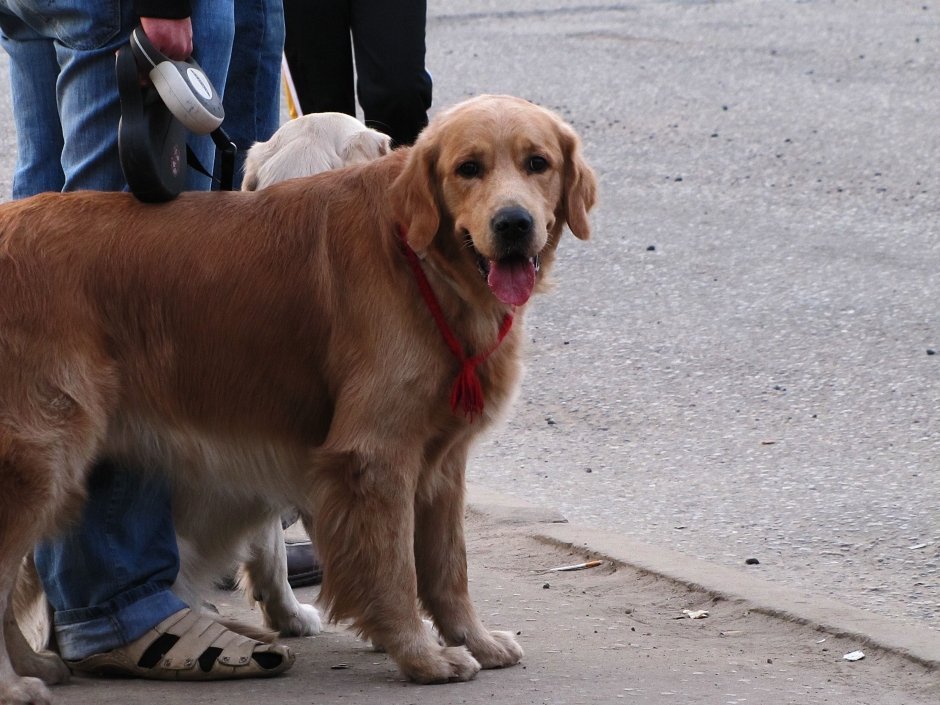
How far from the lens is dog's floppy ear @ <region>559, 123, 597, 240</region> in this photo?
3699 millimetres

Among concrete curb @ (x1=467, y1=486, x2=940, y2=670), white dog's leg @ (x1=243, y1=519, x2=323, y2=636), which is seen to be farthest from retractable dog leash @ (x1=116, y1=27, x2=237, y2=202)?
concrete curb @ (x1=467, y1=486, x2=940, y2=670)

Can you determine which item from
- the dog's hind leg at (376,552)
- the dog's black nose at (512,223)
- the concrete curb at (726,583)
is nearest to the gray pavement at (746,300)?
the concrete curb at (726,583)

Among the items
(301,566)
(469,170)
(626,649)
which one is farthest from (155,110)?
(626,649)

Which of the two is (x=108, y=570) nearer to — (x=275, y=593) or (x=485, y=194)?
(x=275, y=593)

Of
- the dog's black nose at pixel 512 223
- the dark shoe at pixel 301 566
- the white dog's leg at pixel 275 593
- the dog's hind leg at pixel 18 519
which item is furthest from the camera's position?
the dark shoe at pixel 301 566

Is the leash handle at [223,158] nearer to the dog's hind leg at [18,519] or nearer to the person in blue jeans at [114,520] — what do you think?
the person in blue jeans at [114,520]

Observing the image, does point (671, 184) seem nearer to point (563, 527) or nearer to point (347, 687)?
point (563, 527)

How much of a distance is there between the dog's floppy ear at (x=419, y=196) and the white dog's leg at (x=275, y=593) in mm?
1075

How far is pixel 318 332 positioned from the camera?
3553 millimetres

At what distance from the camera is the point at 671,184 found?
9617mm

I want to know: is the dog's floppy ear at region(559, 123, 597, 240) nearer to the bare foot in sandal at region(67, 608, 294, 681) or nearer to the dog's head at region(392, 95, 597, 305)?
the dog's head at region(392, 95, 597, 305)

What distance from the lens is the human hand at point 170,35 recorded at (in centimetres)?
355

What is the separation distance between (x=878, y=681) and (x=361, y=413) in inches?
55.2

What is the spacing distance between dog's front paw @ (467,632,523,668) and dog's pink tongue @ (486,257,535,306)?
0.89 metres
